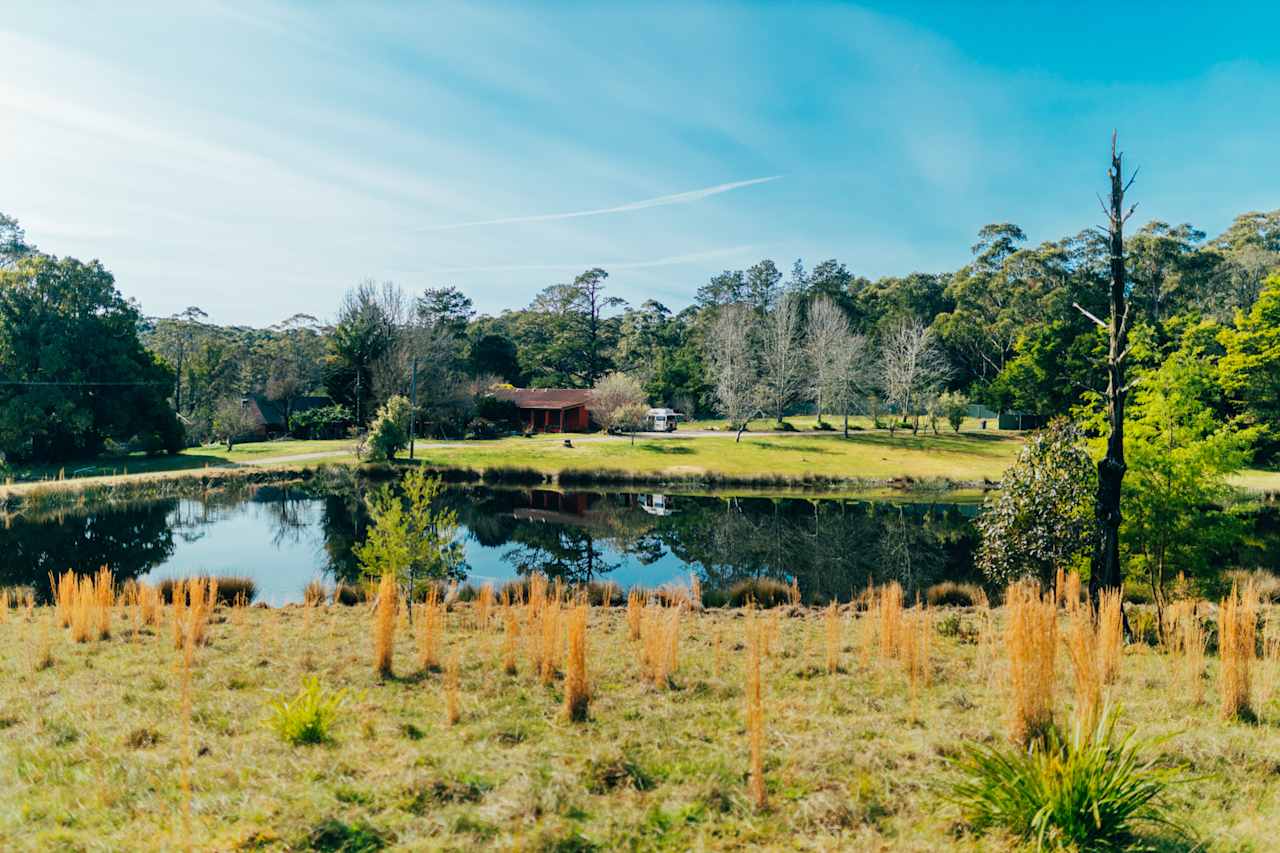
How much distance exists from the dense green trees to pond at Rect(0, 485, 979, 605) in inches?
456

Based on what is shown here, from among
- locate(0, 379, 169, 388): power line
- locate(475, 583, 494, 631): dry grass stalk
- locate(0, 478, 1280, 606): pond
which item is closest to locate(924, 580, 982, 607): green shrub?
locate(0, 478, 1280, 606): pond

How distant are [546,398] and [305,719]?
54.6 metres

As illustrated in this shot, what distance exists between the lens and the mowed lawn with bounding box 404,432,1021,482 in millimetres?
37125

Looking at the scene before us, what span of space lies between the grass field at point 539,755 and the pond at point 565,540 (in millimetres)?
8258

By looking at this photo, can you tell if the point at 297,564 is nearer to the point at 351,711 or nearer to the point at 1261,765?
the point at 351,711

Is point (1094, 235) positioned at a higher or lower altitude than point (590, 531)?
higher

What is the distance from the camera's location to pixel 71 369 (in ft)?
115

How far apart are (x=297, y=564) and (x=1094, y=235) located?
67.5 m

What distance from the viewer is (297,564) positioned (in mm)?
18906

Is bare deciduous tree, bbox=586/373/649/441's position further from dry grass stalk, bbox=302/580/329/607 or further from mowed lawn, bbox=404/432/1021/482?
dry grass stalk, bbox=302/580/329/607

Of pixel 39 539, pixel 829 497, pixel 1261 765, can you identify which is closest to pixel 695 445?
pixel 829 497

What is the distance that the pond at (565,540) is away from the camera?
17.9 m

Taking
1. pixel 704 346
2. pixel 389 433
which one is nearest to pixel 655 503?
pixel 389 433

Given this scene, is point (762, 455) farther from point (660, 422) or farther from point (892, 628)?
point (892, 628)
